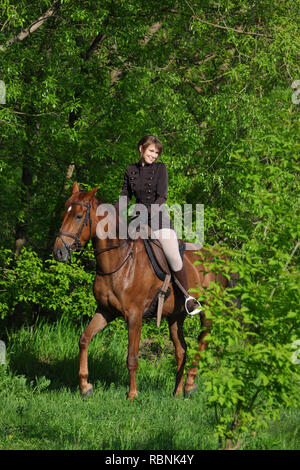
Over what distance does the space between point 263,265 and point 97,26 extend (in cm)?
803

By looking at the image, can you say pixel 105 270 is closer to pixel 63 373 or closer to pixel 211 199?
pixel 63 373

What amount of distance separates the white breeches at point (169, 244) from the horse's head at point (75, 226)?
1.03 metres

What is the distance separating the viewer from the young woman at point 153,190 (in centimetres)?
859

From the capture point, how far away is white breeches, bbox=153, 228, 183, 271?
28.7 ft

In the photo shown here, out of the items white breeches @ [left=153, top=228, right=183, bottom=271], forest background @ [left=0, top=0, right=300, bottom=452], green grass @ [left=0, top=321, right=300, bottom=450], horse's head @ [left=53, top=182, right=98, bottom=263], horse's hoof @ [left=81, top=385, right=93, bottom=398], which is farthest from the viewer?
forest background @ [left=0, top=0, right=300, bottom=452]

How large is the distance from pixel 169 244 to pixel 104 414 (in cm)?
241

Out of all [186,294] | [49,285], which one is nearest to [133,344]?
[186,294]

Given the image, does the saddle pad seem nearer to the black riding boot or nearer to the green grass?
the black riding boot

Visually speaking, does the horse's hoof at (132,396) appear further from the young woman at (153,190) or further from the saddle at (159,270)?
the young woman at (153,190)

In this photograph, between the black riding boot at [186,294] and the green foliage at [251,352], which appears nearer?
the green foliage at [251,352]

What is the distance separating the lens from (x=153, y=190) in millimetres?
8633

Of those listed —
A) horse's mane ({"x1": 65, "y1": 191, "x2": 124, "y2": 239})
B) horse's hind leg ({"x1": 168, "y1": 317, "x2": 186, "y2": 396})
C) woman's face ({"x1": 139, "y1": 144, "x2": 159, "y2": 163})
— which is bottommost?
horse's hind leg ({"x1": 168, "y1": 317, "x2": 186, "y2": 396})

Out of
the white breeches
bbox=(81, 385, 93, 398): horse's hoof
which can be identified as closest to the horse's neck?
the white breeches

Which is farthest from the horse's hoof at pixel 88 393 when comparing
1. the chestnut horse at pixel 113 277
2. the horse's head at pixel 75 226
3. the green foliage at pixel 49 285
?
the green foliage at pixel 49 285
